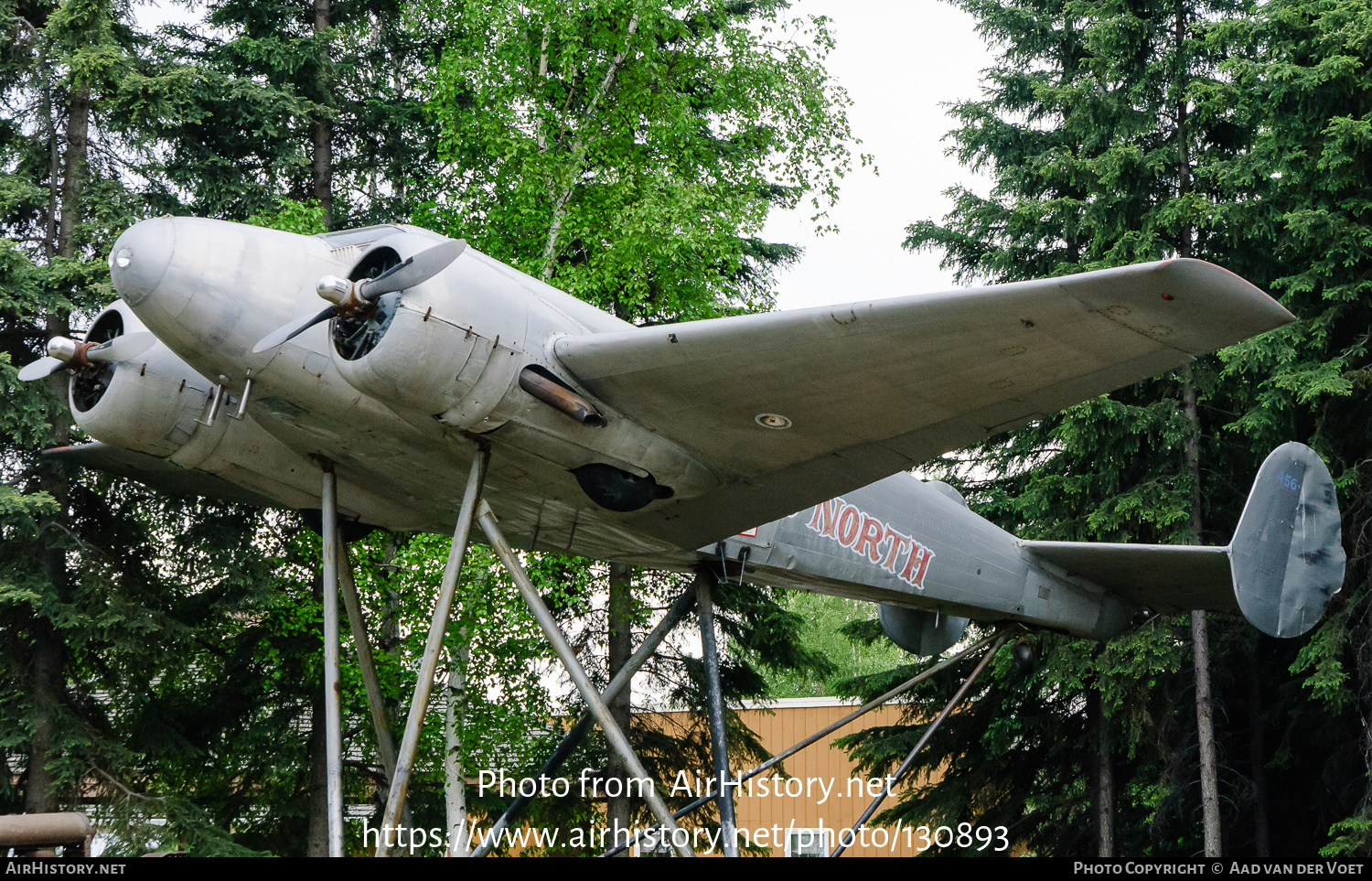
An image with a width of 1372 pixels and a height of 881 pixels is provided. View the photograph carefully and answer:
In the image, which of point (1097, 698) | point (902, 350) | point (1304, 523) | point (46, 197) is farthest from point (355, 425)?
point (1097, 698)

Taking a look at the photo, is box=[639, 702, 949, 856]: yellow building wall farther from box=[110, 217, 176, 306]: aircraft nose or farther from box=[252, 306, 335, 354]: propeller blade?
box=[110, 217, 176, 306]: aircraft nose

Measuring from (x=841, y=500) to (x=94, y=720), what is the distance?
9.44 m

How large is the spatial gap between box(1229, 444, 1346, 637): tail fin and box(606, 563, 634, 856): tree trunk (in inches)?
338

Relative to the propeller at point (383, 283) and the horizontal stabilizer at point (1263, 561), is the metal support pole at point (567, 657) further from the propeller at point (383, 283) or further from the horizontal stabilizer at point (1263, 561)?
the horizontal stabilizer at point (1263, 561)

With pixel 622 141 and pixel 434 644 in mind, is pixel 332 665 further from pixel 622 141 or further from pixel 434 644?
pixel 622 141

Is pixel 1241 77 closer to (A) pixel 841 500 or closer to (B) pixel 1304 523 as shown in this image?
(B) pixel 1304 523

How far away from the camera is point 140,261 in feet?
19.5

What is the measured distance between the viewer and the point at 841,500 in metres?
8.51

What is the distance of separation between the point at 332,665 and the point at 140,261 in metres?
2.37

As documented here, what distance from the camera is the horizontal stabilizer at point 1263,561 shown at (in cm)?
892

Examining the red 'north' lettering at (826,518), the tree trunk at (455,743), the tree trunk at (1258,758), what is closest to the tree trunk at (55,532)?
the tree trunk at (455,743)

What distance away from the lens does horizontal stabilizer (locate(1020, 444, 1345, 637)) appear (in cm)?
892

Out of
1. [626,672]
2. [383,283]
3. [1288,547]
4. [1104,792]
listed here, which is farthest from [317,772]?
[1288,547]

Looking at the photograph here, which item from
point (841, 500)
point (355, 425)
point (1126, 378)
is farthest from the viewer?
point (841, 500)
